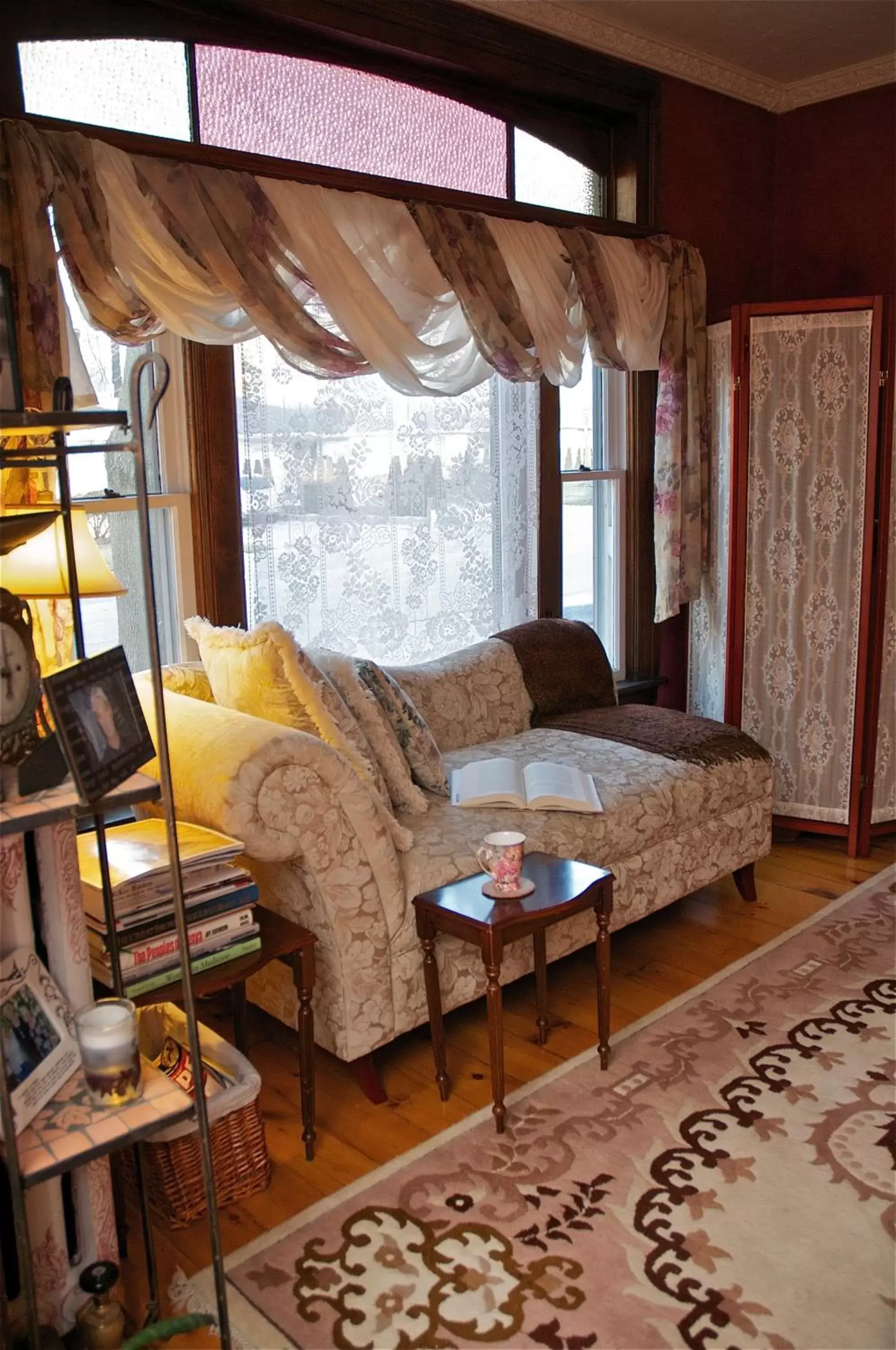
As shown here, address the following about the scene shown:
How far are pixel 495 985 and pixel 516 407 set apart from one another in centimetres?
230

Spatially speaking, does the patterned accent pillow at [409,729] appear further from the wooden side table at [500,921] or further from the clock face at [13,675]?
the clock face at [13,675]

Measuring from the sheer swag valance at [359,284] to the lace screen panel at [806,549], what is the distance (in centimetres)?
28

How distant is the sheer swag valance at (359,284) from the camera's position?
266cm

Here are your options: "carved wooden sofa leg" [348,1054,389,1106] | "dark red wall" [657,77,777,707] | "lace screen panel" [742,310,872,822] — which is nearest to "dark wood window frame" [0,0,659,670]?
"dark red wall" [657,77,777,707]

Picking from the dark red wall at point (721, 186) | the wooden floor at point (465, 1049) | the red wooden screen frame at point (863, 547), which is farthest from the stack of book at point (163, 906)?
the dark red wall at point (721, 186)

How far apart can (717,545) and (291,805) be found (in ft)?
8.09

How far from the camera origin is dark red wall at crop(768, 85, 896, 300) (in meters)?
4.56

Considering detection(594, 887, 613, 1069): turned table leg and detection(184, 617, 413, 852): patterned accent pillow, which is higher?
detection(184, 617, 413, 852): patterned accent pillow

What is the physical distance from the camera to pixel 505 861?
261cm

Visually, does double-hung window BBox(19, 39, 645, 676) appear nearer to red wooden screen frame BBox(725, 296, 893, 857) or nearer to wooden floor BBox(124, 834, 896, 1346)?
red wooden screen frame BBox(725, 296, 893, 857)

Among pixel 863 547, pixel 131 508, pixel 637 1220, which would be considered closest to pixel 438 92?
pixel 131 508

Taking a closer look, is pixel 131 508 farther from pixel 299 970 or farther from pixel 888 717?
pixel 888 717

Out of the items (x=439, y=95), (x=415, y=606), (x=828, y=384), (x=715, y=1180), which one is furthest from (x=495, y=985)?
(x=439, y=95)

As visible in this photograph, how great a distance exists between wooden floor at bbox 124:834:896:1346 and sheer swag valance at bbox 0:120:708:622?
3.94ft
